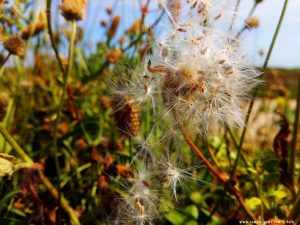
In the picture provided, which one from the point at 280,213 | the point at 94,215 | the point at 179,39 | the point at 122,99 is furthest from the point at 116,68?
the point at 280,213

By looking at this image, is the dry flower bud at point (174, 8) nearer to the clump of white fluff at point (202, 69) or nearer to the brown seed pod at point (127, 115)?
the clump of white fluff at point (202, 69)

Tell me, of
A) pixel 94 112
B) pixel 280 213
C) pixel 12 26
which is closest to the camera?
pixel 280 213

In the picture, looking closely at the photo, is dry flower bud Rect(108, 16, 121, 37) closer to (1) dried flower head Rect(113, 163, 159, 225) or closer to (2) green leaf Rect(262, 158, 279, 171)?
(2) green leaf Rect(262, 158, 279, 171)

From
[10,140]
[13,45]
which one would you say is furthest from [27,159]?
[13,45]

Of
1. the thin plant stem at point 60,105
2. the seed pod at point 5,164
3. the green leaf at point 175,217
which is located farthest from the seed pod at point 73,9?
the green leaf at point 175,217

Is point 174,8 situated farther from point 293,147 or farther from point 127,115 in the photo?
point 293,147

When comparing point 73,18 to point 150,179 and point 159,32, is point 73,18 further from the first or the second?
point 150,179
